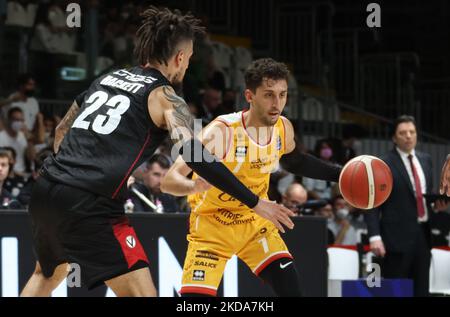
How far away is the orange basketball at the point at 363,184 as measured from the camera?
20.1 ft

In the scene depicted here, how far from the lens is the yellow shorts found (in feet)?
20.0

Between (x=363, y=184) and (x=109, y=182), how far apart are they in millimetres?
1809

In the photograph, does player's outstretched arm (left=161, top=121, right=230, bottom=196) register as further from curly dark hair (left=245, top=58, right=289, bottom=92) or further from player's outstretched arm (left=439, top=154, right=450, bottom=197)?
player's outstretched arm (left=439, top=154, right=450, bottom=197)

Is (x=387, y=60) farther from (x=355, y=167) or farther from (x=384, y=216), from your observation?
(x=355, y=167)

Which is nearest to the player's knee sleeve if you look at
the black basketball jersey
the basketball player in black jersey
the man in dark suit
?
the basketball player in black jersey

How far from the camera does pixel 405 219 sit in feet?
30.7

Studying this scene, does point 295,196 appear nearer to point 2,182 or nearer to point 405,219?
point 405,219

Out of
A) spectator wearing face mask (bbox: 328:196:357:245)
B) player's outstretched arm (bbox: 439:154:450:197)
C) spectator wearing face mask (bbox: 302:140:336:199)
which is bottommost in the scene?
spectator wearing face mask (bbox: 328:196:357:245)

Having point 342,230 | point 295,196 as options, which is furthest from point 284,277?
point 342,230

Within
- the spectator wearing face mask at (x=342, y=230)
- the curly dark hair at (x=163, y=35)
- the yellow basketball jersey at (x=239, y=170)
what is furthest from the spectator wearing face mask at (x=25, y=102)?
the curly dark hair at (x=163, y=35)

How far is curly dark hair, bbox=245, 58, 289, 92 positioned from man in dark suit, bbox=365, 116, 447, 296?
132 inches

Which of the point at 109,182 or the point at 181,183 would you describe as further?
the point at 181,183

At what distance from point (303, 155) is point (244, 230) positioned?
64 cm

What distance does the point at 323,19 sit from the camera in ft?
58.1
